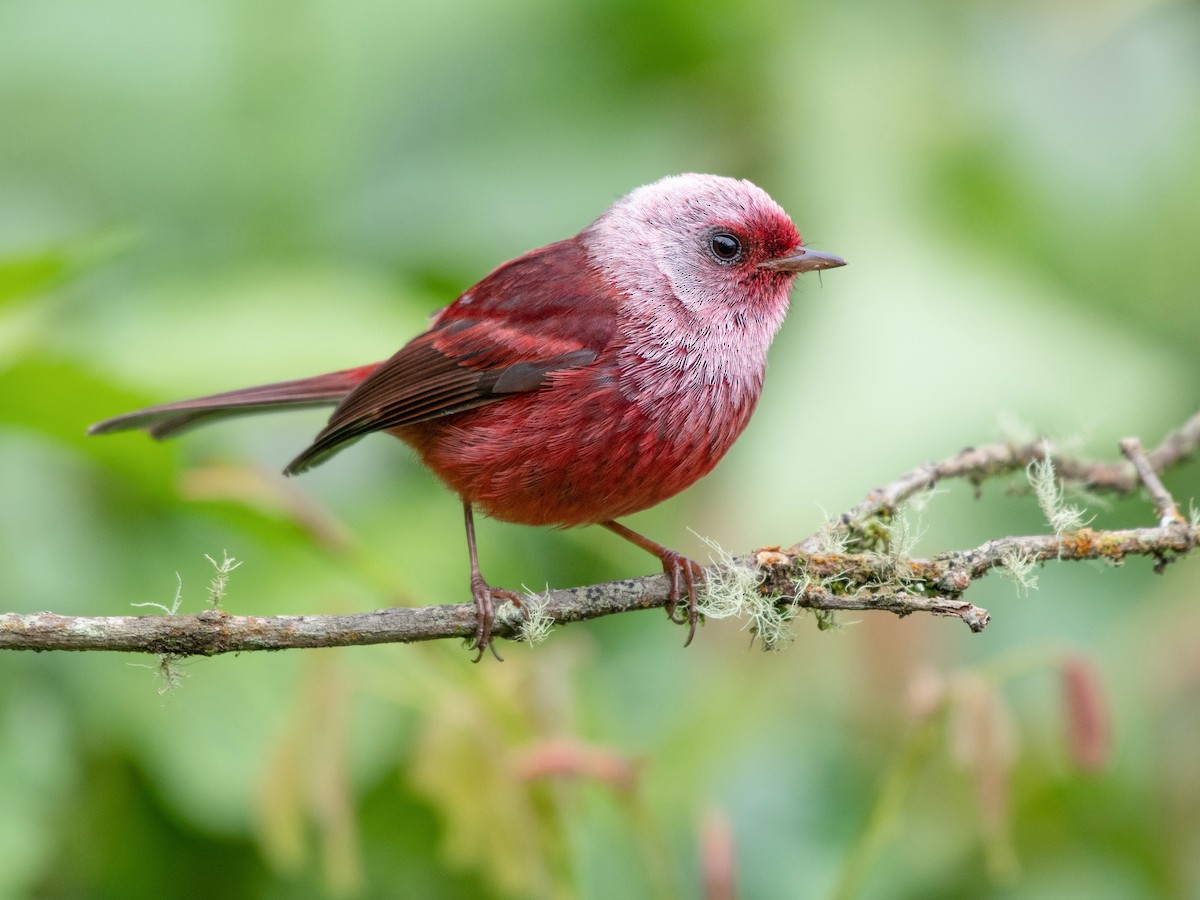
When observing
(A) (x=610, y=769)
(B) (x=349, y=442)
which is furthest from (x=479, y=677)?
(B) (x=349, y=442)

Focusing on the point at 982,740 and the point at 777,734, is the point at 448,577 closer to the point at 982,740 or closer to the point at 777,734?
the point at 777,734

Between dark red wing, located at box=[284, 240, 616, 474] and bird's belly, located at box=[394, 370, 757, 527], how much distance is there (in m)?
0.10

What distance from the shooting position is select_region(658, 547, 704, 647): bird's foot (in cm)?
270

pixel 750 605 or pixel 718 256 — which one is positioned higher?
pixel 718 256

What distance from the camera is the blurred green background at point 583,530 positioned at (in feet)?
10.9

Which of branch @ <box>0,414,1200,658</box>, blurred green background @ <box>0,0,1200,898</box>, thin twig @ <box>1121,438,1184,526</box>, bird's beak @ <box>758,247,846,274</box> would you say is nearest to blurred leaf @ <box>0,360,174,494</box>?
blurred green background @ <box>0,0,1200,898</box>

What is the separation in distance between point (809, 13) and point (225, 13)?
8.40 feet

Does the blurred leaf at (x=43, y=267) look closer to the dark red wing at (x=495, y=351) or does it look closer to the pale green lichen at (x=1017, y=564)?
the dark red wing at (x=495, y=351)

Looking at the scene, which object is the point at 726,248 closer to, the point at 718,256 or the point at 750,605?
the point at 718,256

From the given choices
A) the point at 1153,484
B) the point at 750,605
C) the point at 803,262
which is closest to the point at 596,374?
the point at 803,262

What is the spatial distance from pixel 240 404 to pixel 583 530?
4.43 feet

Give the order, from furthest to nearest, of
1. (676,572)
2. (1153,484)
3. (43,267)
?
(43,267) → (676,572) → (1153,484)

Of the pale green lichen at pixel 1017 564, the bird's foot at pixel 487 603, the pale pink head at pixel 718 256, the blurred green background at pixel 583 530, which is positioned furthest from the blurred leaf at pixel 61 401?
the pale green lichen at pixel 1017 564

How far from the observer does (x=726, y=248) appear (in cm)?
357
